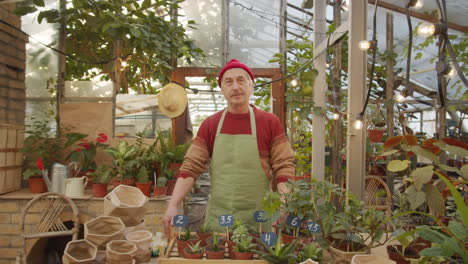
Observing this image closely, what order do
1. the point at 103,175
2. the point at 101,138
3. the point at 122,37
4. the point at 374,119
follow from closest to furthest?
the point at 103,175 < the point at 101,138 < the point at 122,37 < the point at 374,119

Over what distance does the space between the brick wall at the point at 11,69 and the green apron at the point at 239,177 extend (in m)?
2.76

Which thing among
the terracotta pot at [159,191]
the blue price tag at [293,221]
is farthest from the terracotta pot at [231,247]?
the terracotta pot at [159,191]

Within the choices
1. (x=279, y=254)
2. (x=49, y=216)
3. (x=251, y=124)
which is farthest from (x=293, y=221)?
(x=49, y=216)

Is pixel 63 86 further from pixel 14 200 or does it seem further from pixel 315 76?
pixel 315 76

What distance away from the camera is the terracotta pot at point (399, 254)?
50.1 inches

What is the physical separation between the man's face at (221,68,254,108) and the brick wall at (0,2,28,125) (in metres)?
2.81

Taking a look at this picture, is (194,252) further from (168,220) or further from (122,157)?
(122,157)

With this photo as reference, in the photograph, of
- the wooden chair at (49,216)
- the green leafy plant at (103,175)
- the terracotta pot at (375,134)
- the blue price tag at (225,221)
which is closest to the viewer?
the blue price tag at (225,221)

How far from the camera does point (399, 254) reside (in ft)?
4.24

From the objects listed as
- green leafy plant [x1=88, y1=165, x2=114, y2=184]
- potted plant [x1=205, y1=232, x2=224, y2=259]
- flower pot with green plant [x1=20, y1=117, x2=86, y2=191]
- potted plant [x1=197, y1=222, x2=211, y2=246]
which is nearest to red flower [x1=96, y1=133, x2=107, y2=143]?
flower pot with green plant [x1=20, y1=117, x2=86, y2=191]

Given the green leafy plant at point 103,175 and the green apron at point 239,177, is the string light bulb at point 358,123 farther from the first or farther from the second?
the green leafy plant at point 103,175

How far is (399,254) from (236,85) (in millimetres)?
1173

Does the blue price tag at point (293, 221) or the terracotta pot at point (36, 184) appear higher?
the blue price tag at point (293, 221)

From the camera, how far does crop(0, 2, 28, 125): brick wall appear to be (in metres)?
3.49
